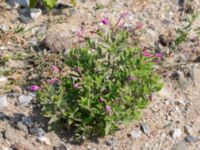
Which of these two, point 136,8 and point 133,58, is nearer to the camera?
point 133,58

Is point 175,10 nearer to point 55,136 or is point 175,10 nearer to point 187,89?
point 187,89

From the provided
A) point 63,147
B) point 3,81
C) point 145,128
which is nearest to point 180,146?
point 145,128

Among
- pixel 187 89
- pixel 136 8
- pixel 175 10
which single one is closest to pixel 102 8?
pixel 136 8

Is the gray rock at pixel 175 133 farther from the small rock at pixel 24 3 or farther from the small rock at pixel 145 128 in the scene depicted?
the small rock at pixel 24 3

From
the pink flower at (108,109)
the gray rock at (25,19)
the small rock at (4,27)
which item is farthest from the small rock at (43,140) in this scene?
the gray rock at (25,19)

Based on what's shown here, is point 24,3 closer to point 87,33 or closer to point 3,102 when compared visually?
point 87,33

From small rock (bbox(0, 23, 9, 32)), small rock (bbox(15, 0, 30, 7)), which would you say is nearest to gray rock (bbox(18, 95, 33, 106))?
small rock (bbox(0, 23, 9, 32))

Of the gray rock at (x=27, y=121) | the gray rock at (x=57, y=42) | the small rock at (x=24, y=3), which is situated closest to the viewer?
the gray rock at (x=27, y=121)
